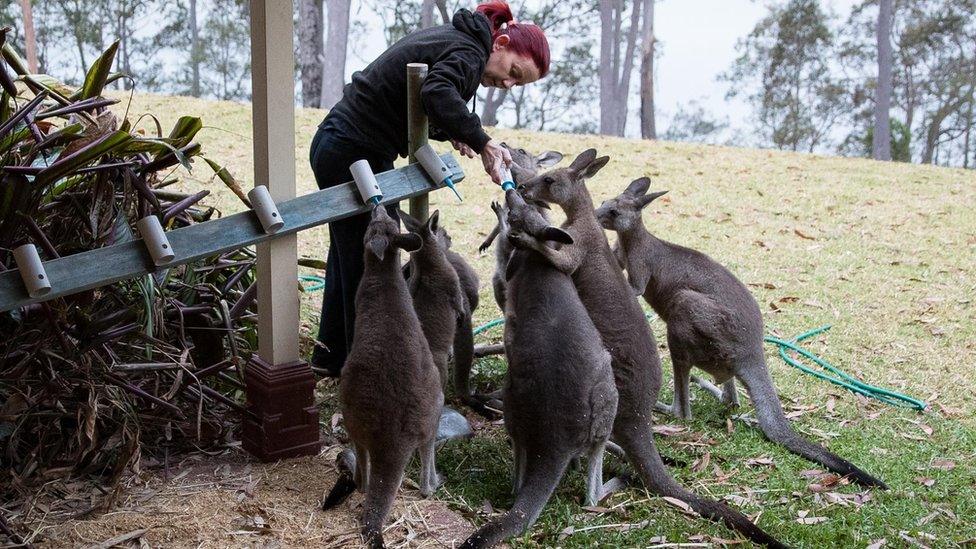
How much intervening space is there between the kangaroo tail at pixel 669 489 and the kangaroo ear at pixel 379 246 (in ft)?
4.99

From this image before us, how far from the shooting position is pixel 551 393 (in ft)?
13.0

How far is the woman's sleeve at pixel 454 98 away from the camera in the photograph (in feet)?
13.8

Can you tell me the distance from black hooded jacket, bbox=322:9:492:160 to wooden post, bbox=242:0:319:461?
0.74 metres

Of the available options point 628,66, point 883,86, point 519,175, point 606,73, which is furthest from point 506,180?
point 628,66

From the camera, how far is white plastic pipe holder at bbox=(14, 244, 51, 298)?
338cm

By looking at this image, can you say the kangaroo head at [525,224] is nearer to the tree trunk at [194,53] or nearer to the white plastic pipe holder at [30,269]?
the white plastic pipe holder at [30,269]

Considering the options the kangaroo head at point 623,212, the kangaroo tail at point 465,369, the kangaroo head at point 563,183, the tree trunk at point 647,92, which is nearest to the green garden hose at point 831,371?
the kangaroo tail at point 465,369

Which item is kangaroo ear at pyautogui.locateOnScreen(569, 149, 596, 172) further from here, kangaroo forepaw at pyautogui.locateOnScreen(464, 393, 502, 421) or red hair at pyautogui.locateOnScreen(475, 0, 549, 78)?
kangaroo forepaw at pyautogui.locateOnScreen(464, 393, 502, 421)

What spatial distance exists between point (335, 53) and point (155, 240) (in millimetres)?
14851

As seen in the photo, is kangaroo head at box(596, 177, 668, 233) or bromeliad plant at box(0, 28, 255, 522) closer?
bromeliad plant at box(0, 28, 255, 522)

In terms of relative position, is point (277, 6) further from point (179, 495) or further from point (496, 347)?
point (496, 347)

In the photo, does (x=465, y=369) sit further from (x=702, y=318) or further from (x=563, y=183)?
(x=702, y=318)

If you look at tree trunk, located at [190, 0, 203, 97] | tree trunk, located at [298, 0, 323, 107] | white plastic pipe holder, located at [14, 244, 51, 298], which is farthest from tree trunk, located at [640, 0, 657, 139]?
white plastic pipe holder, located at [14, 244, 51, 298]

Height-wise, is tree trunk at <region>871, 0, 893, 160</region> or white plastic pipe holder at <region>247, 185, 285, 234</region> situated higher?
tree trunk at <region>871, 0, 893, 160</region>
